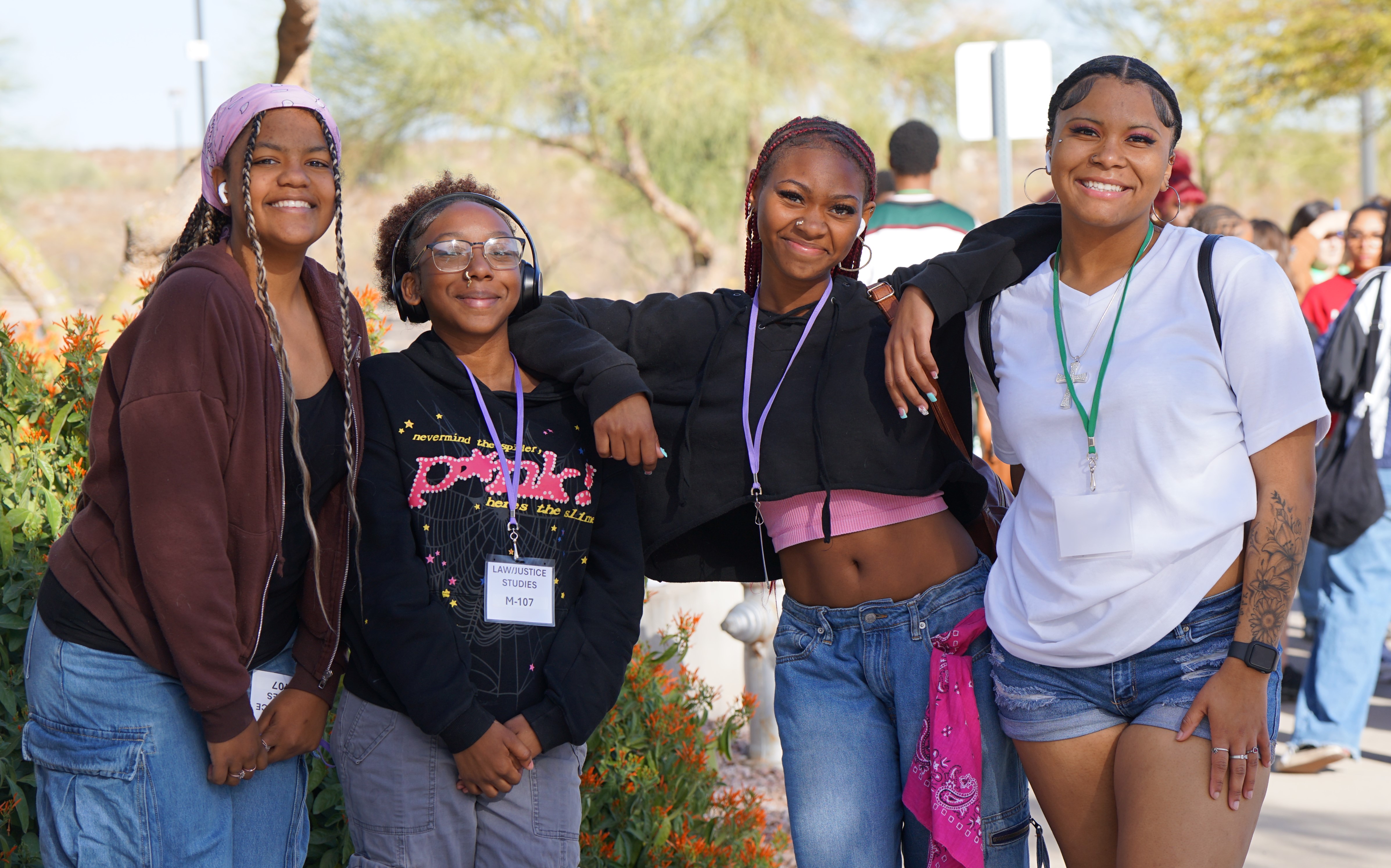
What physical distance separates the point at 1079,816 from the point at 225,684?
67.4 inches

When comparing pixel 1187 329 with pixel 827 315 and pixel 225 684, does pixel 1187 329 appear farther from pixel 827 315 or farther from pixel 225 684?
pixel 225 684

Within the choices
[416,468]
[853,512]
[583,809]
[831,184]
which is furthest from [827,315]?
[583,809]

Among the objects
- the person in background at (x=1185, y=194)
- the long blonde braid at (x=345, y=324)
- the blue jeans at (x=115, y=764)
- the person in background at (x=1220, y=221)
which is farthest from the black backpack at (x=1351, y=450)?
the blue jeans at (x=115, y=764)

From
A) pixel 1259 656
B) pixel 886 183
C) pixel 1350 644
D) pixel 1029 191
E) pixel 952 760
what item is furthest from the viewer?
pixel 886 183

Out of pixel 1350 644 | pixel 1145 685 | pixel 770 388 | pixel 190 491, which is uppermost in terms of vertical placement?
pixel 770 388

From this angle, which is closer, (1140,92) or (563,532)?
(1140,92)

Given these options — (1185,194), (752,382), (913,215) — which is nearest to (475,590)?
(752,382)

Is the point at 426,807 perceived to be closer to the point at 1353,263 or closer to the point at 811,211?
the point at 811,211

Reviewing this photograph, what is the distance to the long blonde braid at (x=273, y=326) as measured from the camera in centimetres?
233

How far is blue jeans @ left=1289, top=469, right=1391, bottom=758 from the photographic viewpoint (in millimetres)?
5469

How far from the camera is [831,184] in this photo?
2.85 meters

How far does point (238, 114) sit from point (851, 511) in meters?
1.58

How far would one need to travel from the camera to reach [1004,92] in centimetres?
724

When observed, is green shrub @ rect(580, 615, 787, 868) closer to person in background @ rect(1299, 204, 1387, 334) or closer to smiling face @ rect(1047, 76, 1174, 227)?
smiling face @ rect(1047, 76, 1174, 227)
